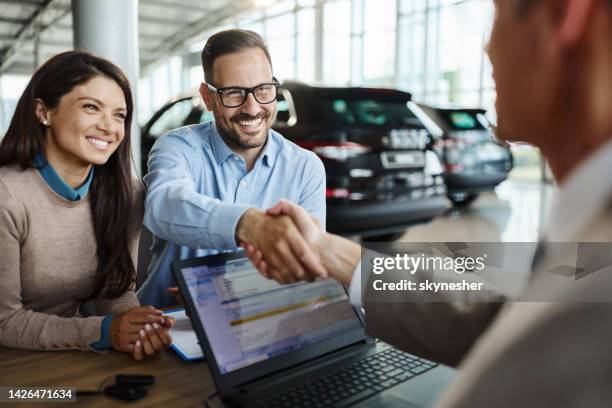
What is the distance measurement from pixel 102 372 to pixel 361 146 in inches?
122

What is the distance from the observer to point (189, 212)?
4.26 ft

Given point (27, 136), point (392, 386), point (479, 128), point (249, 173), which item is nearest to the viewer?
point (392, 386)

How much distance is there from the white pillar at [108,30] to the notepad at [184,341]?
1.82 m

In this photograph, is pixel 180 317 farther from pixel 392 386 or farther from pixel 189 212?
pixel 392 386

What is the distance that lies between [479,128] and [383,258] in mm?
5605

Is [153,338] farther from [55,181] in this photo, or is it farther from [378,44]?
[378,44]

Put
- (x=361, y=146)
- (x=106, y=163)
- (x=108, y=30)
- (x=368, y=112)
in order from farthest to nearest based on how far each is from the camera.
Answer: (x=368, y=112) < (x=361, y=146) < (x=108, y=30) < (x=106, y=163)

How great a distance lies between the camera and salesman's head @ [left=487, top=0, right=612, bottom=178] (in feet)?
1.58

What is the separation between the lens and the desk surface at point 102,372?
975 millimetres

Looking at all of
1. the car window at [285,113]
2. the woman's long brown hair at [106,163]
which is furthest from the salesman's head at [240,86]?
the car window at [285,113]

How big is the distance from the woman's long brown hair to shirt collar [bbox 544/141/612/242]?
4.52 feet

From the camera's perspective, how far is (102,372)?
3.56 ft

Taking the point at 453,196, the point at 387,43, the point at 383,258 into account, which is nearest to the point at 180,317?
the point at 383,258

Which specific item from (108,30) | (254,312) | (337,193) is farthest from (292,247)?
(337,193)
